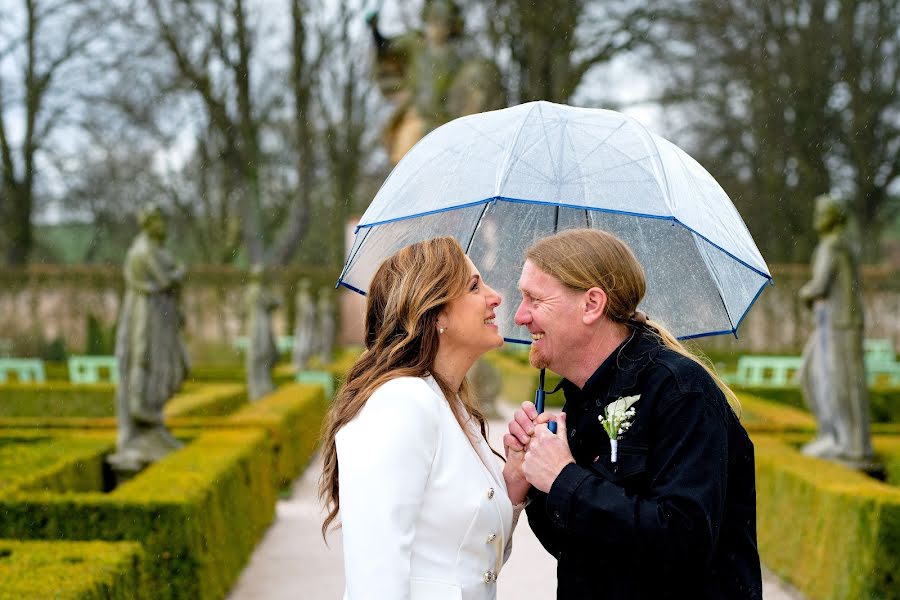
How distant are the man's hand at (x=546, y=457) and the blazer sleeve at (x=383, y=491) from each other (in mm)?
236

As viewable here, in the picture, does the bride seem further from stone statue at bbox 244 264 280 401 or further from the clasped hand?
stone statue at bbox 244 264 280 401

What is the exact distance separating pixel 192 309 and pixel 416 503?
22.8 meters

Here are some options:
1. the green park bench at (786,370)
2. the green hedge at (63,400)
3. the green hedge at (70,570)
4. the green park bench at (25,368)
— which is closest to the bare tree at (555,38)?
the green park bench at (786,370)

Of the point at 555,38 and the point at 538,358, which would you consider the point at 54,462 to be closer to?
the point at 538,358

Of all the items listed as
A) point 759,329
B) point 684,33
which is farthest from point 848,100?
point 759,329

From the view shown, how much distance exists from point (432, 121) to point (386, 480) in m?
14.7

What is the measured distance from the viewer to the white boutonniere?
2.11m

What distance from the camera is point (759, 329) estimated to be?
23.4 meters

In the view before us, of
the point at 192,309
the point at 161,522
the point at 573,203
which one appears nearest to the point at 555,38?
the point at 192,309

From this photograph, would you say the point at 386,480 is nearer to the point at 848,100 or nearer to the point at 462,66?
the point at 462,66

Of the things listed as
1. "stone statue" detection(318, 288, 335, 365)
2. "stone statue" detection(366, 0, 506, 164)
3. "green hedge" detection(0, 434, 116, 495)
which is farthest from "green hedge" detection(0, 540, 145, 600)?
"stone statue" detection(318, 288, 335, 365)

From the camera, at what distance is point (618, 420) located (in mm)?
2113

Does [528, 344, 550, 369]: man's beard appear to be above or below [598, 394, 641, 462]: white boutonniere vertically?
above

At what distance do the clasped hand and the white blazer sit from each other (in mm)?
71
